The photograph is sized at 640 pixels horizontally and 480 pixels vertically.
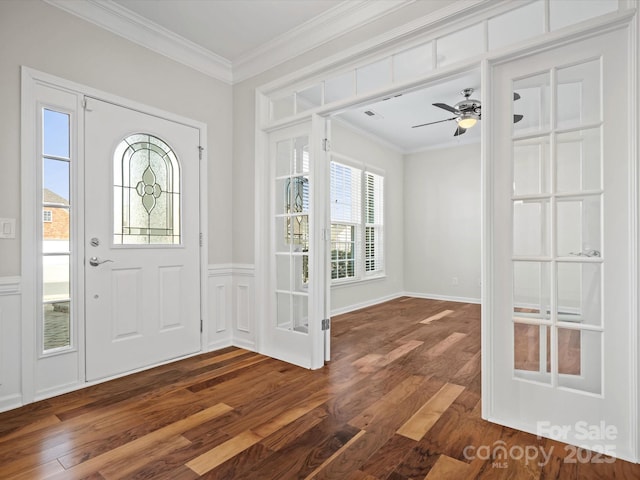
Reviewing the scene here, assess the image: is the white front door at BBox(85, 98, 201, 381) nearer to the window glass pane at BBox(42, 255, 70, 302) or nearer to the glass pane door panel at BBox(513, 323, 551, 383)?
the window glass pane at BBox(42, 255, 70, 302)

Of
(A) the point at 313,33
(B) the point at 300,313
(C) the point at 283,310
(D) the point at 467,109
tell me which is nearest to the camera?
(A) the point at 313,33

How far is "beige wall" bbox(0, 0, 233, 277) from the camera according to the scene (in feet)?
→ 7.72

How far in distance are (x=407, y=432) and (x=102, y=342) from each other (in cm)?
234

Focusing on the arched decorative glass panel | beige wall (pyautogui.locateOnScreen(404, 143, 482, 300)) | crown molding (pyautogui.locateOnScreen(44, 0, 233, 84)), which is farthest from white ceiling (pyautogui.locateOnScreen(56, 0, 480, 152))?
beige wall (pyautogui.locateOnScreen(404, 143, 482, 300))

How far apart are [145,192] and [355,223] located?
11.5ft

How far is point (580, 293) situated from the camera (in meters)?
1.94

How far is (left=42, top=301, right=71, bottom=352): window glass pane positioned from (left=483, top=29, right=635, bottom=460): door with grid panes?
2888mm

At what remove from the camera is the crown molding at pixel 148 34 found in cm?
269

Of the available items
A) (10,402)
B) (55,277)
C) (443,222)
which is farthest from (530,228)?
(443,222)

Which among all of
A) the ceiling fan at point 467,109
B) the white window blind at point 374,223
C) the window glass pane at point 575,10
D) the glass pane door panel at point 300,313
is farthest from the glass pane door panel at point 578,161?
the white window blind at point 374,223

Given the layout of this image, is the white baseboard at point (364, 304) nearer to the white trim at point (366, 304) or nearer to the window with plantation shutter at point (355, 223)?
the white trim at point (366, 304)

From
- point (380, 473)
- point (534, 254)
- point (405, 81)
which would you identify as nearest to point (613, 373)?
point (534, 254)

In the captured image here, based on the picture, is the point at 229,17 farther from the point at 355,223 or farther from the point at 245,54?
the point at 355,223

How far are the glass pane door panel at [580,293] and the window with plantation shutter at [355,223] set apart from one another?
11.7ft
